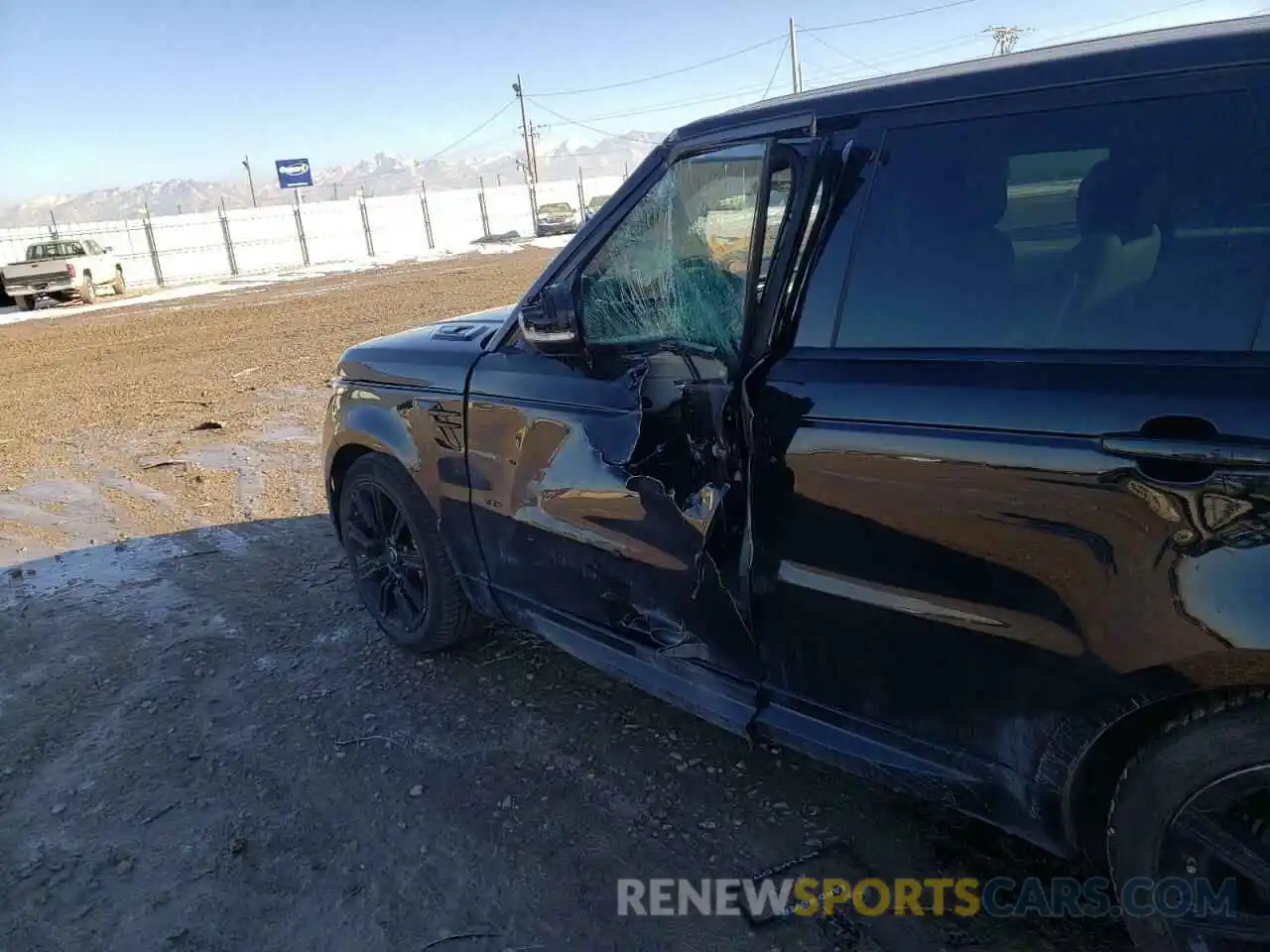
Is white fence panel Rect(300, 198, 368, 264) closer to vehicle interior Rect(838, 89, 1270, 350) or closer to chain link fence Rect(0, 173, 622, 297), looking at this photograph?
chain link fence Rect(0, 173, 622, 297)

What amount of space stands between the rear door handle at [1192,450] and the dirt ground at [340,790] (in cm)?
108

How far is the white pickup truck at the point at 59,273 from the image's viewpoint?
2058 cm

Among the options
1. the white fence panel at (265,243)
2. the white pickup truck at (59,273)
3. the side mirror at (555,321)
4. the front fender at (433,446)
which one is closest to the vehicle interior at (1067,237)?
the side mirror at (555,321)

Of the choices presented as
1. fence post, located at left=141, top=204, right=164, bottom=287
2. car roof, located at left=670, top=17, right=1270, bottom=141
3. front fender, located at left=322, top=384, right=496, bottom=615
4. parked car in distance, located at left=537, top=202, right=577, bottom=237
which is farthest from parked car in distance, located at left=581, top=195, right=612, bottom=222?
fence post, located at left=141, top=204, right=164, bottom=287

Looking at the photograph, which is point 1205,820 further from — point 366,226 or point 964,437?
point 366,226

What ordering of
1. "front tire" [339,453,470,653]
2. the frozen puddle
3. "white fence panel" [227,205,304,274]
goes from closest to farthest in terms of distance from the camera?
"front tire" [339,453,470,653], the frozen puddle, "white fence panel" [227,205,304,274]

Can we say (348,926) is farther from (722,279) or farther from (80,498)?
(80,498)

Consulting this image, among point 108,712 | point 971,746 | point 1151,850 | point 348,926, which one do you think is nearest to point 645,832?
point 348,926

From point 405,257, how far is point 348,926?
32.9 metres

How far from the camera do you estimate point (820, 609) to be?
224 cm

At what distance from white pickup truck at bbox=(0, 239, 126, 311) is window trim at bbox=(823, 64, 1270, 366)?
23404 millimetres

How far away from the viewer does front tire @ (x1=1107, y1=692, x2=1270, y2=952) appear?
5.36 ft

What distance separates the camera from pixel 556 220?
132 ft

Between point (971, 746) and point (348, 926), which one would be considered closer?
point (971, 746)
